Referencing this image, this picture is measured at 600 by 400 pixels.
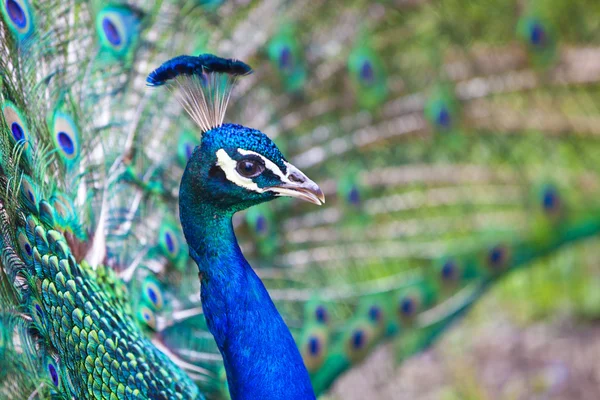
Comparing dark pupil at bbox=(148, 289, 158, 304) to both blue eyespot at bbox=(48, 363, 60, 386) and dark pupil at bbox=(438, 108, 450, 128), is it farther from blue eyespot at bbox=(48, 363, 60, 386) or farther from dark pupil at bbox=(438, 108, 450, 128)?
dark pupil at bbox=(438, 108, 450, 128)

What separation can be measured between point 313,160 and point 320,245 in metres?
0.24

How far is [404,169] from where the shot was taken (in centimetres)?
219

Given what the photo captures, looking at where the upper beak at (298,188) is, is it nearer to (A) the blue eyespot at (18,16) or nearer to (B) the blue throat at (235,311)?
(B) the blue throat at (235,311)

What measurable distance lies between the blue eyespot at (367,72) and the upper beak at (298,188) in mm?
1110

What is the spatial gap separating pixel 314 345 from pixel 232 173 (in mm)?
820

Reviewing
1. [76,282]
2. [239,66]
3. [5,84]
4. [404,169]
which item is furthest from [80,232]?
[404,169]

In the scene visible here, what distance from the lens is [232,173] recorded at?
3.41ft

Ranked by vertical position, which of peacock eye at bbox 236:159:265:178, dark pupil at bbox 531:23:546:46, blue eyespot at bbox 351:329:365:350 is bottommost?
blue eyespot at bbox 351:329:365:350

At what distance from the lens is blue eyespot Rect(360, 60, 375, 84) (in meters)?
2.08

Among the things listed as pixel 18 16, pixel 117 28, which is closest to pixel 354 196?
pixel 117 28

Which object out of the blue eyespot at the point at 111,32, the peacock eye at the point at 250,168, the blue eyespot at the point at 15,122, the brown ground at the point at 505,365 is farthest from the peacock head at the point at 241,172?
the brown ground at the point at 505,365

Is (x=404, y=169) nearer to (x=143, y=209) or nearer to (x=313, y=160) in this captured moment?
(x=313, y=160)

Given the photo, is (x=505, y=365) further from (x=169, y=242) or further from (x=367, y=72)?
(x=169, y=242)

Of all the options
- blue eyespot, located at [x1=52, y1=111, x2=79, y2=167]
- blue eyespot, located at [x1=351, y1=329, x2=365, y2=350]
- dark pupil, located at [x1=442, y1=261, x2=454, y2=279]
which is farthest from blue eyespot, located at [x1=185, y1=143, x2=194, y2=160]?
dark pupil, located at [x1=442, y1=261, x2=454, y2=279]
